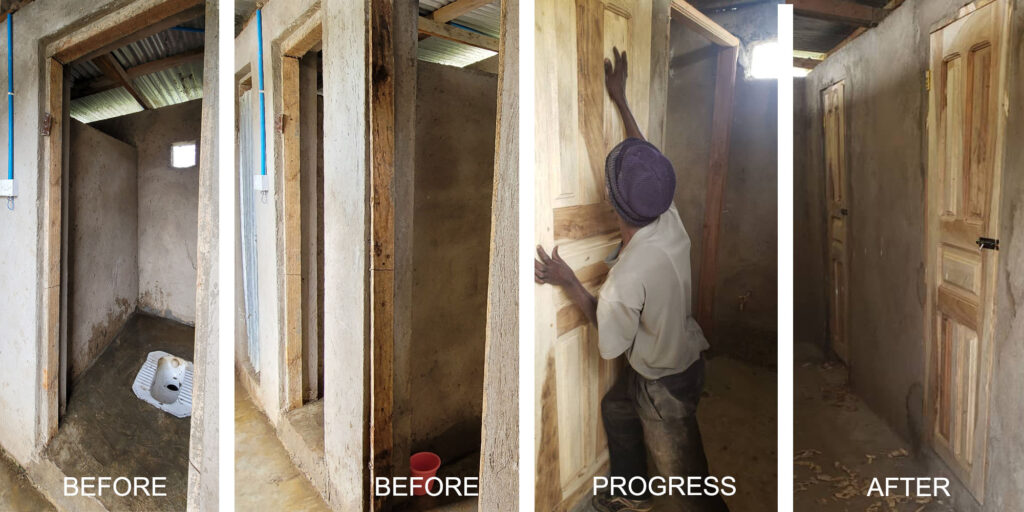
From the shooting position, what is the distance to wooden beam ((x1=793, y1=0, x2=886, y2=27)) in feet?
4.70

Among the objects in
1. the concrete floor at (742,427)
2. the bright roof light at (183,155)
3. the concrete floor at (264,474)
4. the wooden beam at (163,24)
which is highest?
the wooden beam at (163,24)

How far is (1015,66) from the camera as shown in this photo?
4.45 feet

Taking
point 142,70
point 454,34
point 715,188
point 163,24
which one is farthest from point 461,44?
point 715,188

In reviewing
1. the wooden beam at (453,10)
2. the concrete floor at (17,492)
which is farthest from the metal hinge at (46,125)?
the wooden beam at (453,10)

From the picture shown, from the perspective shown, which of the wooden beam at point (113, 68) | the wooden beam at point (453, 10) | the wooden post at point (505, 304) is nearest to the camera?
the wooden post at point (505, 304)

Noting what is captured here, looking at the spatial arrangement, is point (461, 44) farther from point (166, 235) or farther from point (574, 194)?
point (574, 194)

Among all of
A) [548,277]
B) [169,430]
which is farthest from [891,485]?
[169,430]

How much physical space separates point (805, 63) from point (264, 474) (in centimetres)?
304

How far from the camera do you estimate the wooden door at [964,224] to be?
142 centimetres

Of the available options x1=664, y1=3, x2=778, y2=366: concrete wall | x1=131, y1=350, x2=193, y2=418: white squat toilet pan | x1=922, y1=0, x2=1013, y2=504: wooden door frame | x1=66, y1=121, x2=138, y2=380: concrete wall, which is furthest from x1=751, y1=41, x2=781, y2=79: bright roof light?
x1=66, y1=121, x2=138, y2=380: concrete wall

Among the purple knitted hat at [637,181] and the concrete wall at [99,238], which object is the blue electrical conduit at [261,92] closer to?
the concrete wall at [99,238]

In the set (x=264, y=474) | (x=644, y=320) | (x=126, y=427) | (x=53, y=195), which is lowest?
(x=264, y=474)

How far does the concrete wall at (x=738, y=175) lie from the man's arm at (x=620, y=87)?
0.29ft

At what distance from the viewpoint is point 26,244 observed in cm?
323
